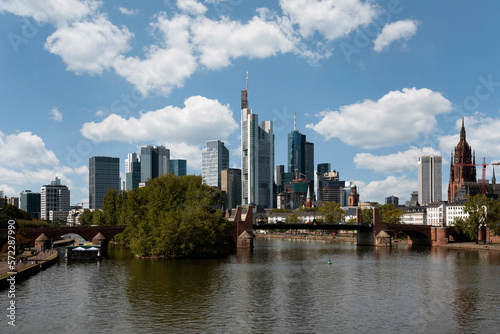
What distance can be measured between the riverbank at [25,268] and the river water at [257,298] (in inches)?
57.5

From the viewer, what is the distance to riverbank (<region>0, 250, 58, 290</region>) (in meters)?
66.3

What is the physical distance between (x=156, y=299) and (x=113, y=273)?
25507 mm

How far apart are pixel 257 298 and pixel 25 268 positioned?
3865 centimetres

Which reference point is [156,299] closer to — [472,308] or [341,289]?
[341,289]

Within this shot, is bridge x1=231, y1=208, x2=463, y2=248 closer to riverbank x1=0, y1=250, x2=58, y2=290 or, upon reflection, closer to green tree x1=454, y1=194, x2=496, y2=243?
green tree x1=454, y1=194, x2=496, y2=243

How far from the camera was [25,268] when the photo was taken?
263 ft

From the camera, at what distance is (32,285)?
230 ft

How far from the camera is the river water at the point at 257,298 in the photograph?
159ft

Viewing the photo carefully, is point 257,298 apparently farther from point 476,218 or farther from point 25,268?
point 476,218

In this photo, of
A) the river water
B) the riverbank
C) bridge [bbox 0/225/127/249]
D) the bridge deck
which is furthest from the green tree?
the riverbank

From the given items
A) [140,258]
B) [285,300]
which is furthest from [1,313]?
[140,258]

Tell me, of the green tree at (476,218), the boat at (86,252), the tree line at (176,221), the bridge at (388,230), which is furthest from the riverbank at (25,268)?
the green tree at (476,218)

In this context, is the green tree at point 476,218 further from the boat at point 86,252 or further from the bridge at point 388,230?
the boat at point 86,252

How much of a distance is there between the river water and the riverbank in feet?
4.79
